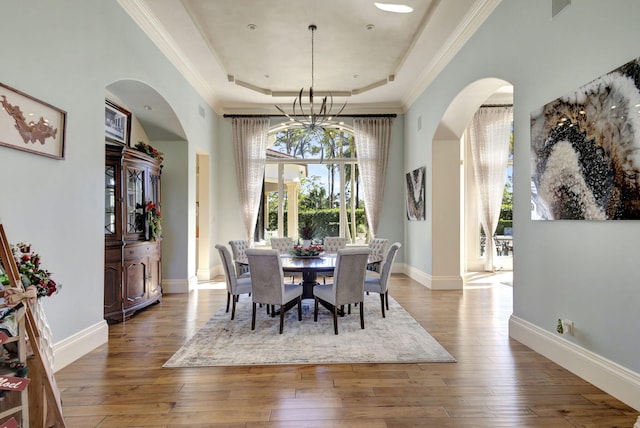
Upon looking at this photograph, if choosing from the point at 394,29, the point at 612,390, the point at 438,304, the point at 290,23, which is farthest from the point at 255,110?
the point at 612,390

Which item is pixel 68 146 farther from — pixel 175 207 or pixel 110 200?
pixel 175 207

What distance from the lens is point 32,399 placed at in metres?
1.86

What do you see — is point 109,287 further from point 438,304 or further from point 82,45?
point 438,304

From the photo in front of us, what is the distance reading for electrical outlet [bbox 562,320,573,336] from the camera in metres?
2.73

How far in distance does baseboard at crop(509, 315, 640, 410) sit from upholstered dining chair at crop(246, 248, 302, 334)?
94.5 inches

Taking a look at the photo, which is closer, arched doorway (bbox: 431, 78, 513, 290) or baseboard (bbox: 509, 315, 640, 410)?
baseboard (bbox: 509, 315, 640, 410)

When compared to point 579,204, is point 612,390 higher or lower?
lower

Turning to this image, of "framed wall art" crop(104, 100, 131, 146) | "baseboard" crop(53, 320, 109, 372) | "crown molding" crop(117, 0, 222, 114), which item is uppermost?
"crown molding" crop(117, 0, 222, 114)

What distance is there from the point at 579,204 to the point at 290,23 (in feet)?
12.2

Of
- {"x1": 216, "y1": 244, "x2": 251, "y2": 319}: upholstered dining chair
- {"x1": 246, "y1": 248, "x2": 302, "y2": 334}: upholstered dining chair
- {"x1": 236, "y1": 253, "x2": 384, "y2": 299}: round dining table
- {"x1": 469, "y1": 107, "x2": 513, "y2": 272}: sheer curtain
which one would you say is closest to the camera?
{"x1": 246, "y1": 248, "x2": 302, "y2": 334}: upholstered dining chair

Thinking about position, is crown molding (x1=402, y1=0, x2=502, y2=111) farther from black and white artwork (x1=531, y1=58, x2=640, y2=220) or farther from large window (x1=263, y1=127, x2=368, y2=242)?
large window (x1=263, y1=127, x2=368, y2=242)

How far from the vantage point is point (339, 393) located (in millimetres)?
2430

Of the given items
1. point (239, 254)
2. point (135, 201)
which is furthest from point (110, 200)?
point (239, 254)

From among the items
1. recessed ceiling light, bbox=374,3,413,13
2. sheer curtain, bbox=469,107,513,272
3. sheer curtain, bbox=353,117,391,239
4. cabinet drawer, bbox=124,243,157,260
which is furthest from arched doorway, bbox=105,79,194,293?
sheer curtain, bbox=469,107,513,272
